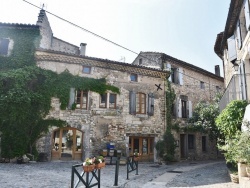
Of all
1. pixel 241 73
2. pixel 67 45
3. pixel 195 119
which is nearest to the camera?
pixel 241 73

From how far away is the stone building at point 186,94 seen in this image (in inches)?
707

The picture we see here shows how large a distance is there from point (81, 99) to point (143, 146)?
5.51 meters

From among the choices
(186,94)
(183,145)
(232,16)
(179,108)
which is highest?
(232,16)

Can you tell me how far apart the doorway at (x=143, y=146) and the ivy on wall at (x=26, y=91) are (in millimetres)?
4139

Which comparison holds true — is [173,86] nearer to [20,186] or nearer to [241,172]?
[241,172]

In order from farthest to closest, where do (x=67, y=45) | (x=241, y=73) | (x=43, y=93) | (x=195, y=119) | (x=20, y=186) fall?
(x=67, y=45), (x=195, y=119), (x=43, y=93), (x=241, y=73), (x=20, y=186)

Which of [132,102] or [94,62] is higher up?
[94,62]

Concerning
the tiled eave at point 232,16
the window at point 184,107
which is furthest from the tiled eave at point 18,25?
the window at point 184,107

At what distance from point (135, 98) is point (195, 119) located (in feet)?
18.6

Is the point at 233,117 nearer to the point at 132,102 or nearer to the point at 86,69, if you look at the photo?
the point at 132,102

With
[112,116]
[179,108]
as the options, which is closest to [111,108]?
[112,116]

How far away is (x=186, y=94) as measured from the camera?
62.6 ft

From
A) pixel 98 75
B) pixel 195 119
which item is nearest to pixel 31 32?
pixel 98 75

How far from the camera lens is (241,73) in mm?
9734
